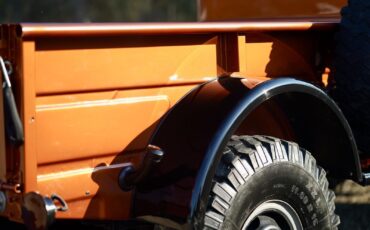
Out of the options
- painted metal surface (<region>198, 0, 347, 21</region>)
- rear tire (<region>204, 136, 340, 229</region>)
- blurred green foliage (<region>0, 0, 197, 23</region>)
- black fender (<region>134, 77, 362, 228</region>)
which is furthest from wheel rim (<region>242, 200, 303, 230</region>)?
blurred green foliage (<region>0, 0, 197, 23</region>)

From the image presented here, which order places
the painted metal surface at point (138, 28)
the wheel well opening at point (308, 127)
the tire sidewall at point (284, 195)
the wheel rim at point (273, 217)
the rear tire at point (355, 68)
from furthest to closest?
the rear tire at point (355, 68) → the wheel well opening at point (308, 127) → the wheel rim at point (273, 217) → the tire sidewall at point (284, 195) → the painted metal surface at point (138, 28)

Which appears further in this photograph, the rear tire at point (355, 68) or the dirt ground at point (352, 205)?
the dirt ground at point (352, 205)

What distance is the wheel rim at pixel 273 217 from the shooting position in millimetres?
3028

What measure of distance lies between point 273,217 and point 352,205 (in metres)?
1.85

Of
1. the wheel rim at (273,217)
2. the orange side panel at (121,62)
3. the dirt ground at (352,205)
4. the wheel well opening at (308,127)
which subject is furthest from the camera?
the dirt ground at (352,205)

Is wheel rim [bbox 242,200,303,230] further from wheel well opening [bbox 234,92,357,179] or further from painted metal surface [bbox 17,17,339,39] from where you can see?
painted metal surface [bbox 17,17,339,39]

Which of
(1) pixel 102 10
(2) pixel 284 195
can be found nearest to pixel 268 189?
(2) pixel 284 195

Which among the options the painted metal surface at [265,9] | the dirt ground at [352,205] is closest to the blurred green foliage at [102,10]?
the painted metal surface at [265,9]

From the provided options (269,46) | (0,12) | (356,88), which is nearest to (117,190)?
(269,46)

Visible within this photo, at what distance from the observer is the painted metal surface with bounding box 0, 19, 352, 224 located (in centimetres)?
253

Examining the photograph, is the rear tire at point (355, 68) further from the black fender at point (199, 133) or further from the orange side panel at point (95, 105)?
the orange side panel at point (95, 105)

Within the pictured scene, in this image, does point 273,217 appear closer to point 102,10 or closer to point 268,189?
point 268,189

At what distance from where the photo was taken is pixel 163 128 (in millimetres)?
2961

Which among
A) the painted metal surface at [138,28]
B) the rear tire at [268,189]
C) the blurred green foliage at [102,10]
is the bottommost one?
the blurred green foliage at [102,10]
